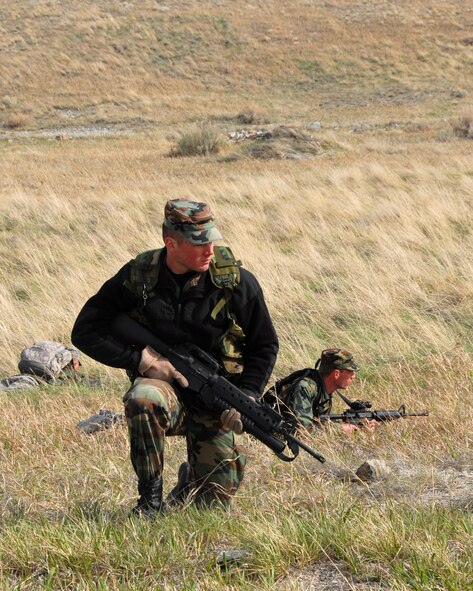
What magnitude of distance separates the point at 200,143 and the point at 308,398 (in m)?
14.8

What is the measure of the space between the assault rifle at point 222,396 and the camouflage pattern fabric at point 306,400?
3.44ft

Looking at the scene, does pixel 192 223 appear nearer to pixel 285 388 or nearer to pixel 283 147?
pixel 285 388

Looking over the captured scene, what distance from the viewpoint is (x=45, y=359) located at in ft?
21.2

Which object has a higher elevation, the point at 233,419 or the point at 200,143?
the point at 233,419

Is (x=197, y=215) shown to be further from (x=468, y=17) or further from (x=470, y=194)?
(x=468, y=17)

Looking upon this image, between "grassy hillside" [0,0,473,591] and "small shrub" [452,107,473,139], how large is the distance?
1.03ft

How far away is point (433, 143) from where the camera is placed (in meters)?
18.8

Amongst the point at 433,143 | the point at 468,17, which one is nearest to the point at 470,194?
the point at 433,143

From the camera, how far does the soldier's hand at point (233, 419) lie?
3.43 meters

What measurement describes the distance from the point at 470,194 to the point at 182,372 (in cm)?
910

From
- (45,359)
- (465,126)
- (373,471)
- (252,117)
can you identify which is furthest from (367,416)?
(252,117)

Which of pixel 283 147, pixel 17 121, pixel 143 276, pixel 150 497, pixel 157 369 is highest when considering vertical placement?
pixel 143 276

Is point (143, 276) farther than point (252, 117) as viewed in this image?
No

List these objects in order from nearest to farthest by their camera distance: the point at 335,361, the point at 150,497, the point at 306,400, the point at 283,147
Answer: the point at 150,497
the point at 306,400
the point at 335,361
the point at 283,147
